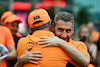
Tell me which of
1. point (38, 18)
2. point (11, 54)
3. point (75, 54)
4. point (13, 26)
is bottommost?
point (11, 54)

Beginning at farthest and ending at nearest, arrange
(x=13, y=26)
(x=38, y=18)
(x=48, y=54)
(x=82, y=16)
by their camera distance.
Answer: (x=82, y=16) < (x=13, y=26) < (x=38, y=18) < (x=48, y=54)

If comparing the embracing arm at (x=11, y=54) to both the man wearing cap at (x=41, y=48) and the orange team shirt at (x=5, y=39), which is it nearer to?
the orange team shirt at (x=5, y=39)

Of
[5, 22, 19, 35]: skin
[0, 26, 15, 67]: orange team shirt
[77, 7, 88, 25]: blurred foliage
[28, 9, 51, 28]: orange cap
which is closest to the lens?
[28, 9, 51, 28]: orange cap

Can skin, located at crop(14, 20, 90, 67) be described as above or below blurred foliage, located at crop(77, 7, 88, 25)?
above

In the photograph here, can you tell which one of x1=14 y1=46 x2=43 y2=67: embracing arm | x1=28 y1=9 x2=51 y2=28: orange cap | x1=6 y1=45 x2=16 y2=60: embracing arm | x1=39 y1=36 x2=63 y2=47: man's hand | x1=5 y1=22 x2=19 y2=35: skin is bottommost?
x1=6 y1=45 x2=16 y2=60: embracing arm

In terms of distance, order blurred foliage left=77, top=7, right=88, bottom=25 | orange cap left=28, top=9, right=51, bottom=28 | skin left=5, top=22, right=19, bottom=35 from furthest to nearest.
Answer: blurred foliage left=77, top=7, right=88, bottom=25 → skin left=5, top=22, right=19, bottom=35 → orange cap left=28, top=9, right=51, bottom=28

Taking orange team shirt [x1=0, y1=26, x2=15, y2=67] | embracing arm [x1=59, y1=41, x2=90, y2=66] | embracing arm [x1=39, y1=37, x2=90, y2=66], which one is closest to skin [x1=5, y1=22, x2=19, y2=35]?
orange team shirt [x1=0, y1=26, x2=15, y2=67]

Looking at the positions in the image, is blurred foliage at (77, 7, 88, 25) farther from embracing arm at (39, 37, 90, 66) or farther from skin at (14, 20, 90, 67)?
embracing arm at (39, 37, 90, 66)

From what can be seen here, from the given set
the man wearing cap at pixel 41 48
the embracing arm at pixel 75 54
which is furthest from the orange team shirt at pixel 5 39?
the embracing arm at pixel 75 54

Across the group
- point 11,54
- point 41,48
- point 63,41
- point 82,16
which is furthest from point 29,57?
point 82,16

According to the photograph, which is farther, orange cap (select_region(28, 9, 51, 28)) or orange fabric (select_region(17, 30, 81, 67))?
orange cap (select_region(28, 9, 51, 28))

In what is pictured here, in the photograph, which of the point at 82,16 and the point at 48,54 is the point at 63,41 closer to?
the point at 48,54

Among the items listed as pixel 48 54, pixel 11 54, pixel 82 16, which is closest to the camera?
pixel 48 54

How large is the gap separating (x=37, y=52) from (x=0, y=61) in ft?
4.20
